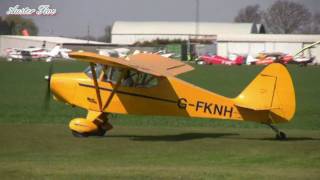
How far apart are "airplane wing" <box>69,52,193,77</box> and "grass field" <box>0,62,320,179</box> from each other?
156cm

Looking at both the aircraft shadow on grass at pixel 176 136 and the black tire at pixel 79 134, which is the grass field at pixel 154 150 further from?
the black tire at pixel 79 134

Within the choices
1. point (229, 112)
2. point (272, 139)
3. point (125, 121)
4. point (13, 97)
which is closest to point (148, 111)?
point (229, 112)

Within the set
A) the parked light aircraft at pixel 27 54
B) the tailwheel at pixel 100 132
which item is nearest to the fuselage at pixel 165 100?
the tailwheel at pixel 100 132

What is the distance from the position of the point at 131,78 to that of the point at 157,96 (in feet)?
2.52

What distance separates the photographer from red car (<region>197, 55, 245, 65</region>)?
242 ft

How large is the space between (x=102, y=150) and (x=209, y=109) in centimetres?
330

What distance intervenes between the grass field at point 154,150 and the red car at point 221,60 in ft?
168

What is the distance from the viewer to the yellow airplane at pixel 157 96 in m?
14.6

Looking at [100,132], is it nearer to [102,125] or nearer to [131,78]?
[102,125]

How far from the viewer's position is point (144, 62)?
16.3 m

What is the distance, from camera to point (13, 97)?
2875 cm

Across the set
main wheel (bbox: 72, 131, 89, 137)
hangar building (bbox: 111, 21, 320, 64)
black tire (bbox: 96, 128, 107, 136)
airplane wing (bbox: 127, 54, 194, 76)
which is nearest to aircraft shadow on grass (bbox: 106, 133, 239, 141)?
black tire (bbox: 96, 128, 107, 136)

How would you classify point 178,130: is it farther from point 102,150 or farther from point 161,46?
point 161,46

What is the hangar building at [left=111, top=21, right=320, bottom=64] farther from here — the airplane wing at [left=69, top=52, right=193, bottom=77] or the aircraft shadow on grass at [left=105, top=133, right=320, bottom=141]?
the aircraft shadow on grass at [left=105, top=133, right=320, bottom=141]
